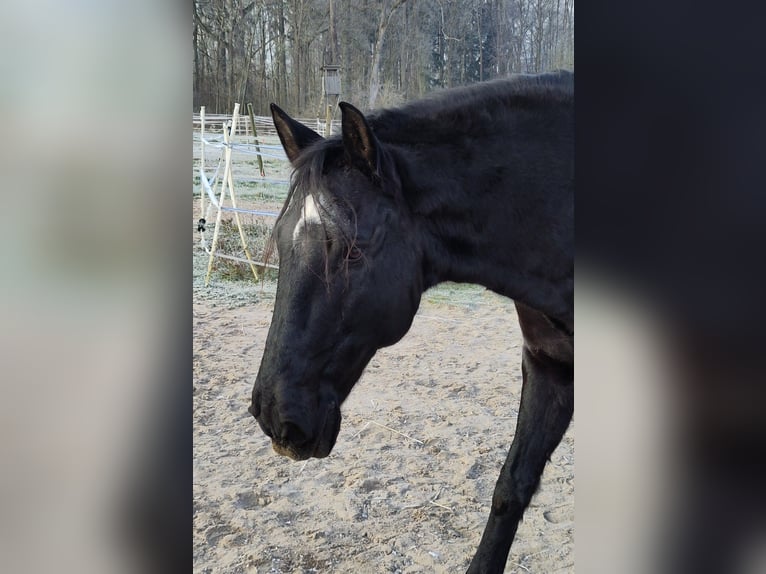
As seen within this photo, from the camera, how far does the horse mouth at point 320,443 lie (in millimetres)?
985

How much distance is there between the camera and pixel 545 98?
3.81 feet

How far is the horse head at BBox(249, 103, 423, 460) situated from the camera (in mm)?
978

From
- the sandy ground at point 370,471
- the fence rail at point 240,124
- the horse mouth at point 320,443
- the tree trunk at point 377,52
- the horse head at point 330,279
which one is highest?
the tree trunk at point 377,52

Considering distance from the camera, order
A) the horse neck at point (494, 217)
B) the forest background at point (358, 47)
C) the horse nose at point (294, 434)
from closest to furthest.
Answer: the horse nose at point (294, 434)
the horse neck at point (494, 217)
the forest background at point (358, 47)

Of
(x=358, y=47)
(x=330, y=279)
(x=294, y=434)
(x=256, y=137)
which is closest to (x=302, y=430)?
(x=294, y=434)

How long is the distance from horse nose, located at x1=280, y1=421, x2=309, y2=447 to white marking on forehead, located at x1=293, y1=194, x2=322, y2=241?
0.30 m

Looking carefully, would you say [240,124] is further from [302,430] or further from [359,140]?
[302,430]

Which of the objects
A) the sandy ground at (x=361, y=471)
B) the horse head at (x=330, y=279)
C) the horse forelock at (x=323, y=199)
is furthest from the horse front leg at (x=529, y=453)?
the horse forelock at (x=323, y=199)

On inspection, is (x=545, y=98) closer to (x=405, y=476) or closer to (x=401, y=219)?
(x=401, y=219)
